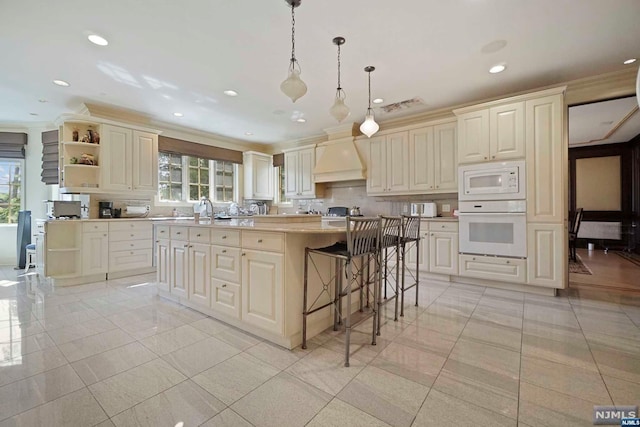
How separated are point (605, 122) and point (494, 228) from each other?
3.73 metres

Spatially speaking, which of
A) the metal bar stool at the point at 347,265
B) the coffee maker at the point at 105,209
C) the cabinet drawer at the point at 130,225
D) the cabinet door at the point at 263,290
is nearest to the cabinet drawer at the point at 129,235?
the cabinet drawer at the point at 130,225

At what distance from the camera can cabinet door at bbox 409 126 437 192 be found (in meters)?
4.27

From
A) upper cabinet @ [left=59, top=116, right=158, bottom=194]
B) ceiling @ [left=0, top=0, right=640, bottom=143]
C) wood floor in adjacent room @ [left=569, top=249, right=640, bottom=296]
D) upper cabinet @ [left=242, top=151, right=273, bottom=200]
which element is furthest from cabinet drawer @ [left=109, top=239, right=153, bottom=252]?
wood floor in adjacent room @ [left=569, top=249, right=640, bottom=296]

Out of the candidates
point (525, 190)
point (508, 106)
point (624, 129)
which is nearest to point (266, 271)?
point (525, 190)

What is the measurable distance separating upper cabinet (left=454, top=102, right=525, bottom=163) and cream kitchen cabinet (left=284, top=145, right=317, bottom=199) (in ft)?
9.09

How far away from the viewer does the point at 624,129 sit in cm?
549

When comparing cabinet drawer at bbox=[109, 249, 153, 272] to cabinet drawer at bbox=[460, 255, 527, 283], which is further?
cabinet drawer at bbox=[109, 249, 153, 272]

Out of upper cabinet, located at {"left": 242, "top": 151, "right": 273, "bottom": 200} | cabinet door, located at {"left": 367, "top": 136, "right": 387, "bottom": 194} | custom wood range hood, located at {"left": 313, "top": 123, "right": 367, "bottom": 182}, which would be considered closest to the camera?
cabinet door, located at {"left": 367, "top": 136, "right": 387, "bottom": 194}

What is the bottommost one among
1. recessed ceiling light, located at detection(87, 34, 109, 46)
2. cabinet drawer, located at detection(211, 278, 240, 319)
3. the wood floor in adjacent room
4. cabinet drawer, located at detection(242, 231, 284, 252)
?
the wood floor in adjacent room

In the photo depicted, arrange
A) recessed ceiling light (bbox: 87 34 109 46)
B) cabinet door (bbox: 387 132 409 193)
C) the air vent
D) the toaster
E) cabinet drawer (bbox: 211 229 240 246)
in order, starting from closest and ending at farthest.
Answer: cabinet drawer (bbox: 211 229 240 246) → recessed ceiling light (bbox: 87 34 109 46) → the air vent → the toaster → cabinet door (bbox: 387 132 409 193)

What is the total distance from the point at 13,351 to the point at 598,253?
9.36 m

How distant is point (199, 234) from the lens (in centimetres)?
267

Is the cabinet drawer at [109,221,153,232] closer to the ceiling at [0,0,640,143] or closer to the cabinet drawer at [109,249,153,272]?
the cabinet drawer at [109,249,153,272]
